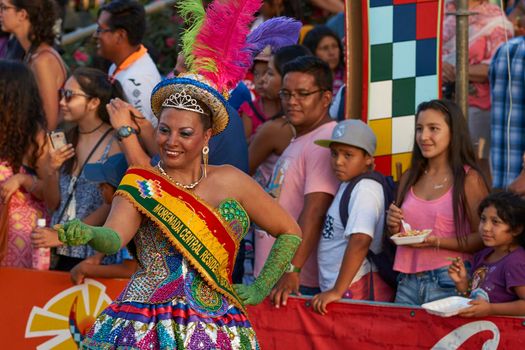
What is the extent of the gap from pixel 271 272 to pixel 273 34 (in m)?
1.24

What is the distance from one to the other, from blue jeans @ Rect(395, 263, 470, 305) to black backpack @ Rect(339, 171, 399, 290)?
0.16m

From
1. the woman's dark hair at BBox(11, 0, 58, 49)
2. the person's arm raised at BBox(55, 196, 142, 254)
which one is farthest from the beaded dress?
the woman's dark hair at BBox(11, 0, 58, 49)

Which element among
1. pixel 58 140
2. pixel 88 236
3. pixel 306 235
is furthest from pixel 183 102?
pixel 58 140

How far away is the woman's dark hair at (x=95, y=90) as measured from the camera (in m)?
6.99

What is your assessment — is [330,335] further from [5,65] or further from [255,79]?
[5,65]

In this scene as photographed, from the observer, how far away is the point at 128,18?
25.2 ft

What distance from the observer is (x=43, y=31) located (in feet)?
26.2

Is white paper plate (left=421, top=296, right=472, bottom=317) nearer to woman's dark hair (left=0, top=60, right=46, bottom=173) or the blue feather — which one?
the blue feather

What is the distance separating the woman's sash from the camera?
4.63m

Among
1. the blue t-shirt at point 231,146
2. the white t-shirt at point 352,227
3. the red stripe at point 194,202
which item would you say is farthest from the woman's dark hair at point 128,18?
the red stripe at point 194,202

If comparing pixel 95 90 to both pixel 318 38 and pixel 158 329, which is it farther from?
pixel 158 329

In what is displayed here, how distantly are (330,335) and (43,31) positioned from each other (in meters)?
3.30

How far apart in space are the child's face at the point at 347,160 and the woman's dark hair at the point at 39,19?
8.65 feet

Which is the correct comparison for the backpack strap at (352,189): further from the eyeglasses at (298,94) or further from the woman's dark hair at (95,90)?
the woman's dark hair at (95,90)
